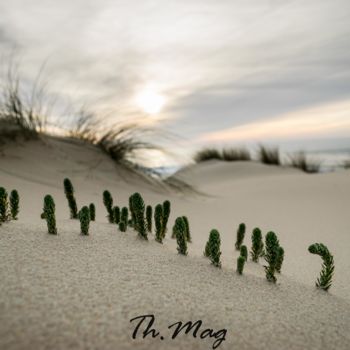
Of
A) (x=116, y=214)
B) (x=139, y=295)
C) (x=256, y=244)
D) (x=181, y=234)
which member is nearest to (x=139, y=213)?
(x=181, y=234)

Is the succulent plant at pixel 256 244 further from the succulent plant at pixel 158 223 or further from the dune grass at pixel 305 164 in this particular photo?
the dune grass at pixel 305 164

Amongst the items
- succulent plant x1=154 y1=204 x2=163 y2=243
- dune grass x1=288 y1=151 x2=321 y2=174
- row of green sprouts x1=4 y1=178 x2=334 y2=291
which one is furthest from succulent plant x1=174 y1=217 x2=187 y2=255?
dune grass x1=288 y1=151 x2=321 y2=174

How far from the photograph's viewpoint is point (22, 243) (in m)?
1.66

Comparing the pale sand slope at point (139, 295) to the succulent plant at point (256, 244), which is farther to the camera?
the succulent plant at point (256, 244)

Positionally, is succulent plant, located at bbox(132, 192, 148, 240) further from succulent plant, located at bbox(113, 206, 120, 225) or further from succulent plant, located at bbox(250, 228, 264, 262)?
succulent plant, located at bbox(250, 228, 264, 262)

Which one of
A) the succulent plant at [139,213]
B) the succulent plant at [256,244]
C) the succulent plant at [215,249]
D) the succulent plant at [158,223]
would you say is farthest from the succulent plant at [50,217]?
the succulent plant at [256,244]

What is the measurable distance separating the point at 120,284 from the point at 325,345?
74cm

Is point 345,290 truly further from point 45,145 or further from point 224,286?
point 45,145

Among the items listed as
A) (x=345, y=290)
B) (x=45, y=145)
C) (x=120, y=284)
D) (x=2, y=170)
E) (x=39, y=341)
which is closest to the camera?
(x=39, y=341)

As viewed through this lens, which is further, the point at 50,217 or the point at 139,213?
the point at 139,213

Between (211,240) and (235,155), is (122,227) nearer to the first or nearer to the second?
(211,240)

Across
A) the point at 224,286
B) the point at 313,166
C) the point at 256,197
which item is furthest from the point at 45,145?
the point at 313,166

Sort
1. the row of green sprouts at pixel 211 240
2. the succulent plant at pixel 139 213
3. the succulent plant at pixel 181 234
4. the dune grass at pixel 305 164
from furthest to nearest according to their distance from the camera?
the dune grass at pixel 305 164 → the succulent plant at pixel 139 213 → the succulent plant at pixel 181 234 → the row of green sprouts at pixel 211 240

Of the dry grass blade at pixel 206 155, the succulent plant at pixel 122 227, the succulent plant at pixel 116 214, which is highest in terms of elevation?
the dry grass blade at pixel 206 155
